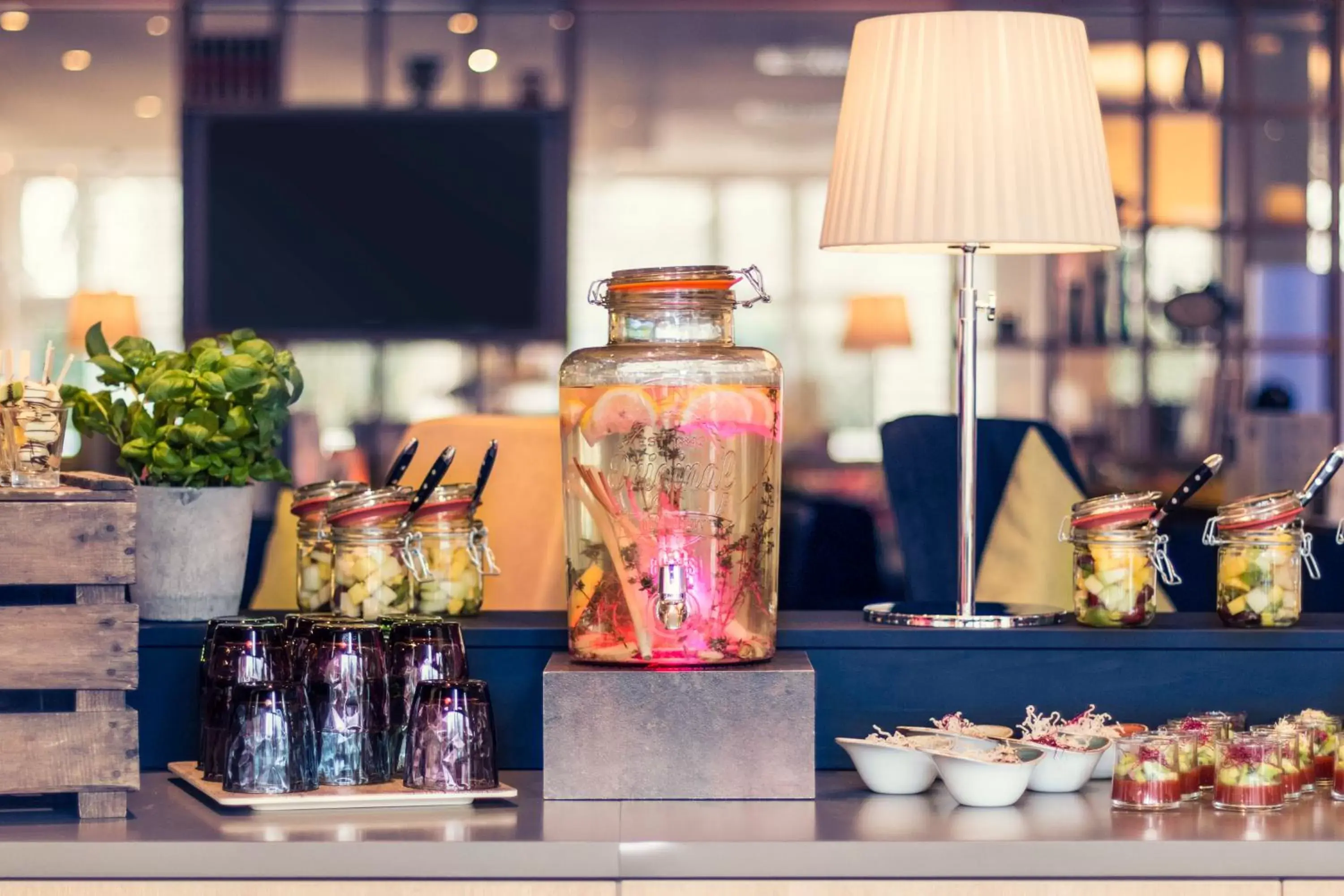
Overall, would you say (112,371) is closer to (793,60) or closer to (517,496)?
(517,496)

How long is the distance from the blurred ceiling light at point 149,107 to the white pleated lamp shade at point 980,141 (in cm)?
430

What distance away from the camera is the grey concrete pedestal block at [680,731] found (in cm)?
144

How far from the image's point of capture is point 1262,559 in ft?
5.27

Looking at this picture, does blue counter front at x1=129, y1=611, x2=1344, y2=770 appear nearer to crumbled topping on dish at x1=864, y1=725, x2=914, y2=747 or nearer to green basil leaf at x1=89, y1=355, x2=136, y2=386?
crumbled topping on dish at x1=864, y1=725, x2=914, y2=747

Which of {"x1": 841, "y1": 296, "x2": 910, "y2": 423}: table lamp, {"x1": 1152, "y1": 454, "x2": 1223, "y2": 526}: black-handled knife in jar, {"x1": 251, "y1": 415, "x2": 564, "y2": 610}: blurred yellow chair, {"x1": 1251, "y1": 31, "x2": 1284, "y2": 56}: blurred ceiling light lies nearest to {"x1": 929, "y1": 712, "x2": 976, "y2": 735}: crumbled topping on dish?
{"x1": 1152, "y1": 454, "x2": 1223, "y2": 526}: black-handled knife in jar

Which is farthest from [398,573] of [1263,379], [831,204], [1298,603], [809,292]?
[1263,379]

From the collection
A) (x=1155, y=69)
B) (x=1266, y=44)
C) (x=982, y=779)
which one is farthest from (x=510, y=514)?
(x=1266, y=44)

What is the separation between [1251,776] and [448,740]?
64 cm

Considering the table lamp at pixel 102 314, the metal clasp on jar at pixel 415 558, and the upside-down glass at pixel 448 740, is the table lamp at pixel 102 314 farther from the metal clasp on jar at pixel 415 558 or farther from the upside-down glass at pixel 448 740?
the upside-down glass at pixel 448 740

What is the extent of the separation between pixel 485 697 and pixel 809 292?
409 cm

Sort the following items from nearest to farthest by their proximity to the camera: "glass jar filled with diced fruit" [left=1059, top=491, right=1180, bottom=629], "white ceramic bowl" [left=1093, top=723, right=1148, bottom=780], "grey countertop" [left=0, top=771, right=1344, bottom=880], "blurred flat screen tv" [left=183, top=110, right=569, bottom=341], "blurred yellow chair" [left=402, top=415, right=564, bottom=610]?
"grey countertop" [left=0, top=771, right=1344, bottom=880] → "white ceramic bowl" [left=1093, top=723, right=1148, bottom=780] → "glass jar filled with diced fruit" [left=1059, top=491, right=1180, bottom=629] → "blurred yellow chair" [left=402, top=415, right=564, bottom=610] → "blurred flat screen tv" [left=183, top=110, right=569, bottom=341]

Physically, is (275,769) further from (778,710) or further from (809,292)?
(809,292)

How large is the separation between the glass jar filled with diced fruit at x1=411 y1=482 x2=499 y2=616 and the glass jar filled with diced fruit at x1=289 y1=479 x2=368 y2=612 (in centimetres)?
7

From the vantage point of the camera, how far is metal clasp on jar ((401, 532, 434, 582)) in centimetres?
163
